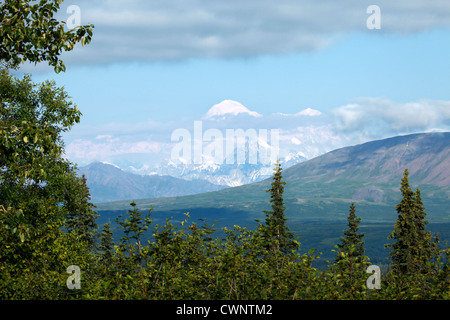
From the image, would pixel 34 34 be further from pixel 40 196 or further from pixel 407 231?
pixel 407 231

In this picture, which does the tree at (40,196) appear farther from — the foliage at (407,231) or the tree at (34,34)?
the foliage at (407,231)

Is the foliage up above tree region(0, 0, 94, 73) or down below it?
below

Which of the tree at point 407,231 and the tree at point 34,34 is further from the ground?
the tree at point 34,34

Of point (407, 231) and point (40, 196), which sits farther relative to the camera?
point (407, 231)

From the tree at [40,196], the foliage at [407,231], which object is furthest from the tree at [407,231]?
the tree at [40,196]

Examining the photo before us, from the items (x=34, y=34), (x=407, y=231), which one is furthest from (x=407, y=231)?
(x=34, y=34)

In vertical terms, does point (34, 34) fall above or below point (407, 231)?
above

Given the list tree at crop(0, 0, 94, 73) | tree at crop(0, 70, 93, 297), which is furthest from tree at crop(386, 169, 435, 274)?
tree at crop(0, 0, 94, 73)

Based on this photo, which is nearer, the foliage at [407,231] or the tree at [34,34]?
the tree at [34,34]

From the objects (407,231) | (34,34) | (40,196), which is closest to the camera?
(34,34)

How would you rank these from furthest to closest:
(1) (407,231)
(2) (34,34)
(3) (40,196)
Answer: (1) (407,231) < (3) (40,196) < (2) (34,34)

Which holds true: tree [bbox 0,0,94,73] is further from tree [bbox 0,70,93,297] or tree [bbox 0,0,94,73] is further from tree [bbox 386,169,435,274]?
tree [bbox 386,169,435,274]
